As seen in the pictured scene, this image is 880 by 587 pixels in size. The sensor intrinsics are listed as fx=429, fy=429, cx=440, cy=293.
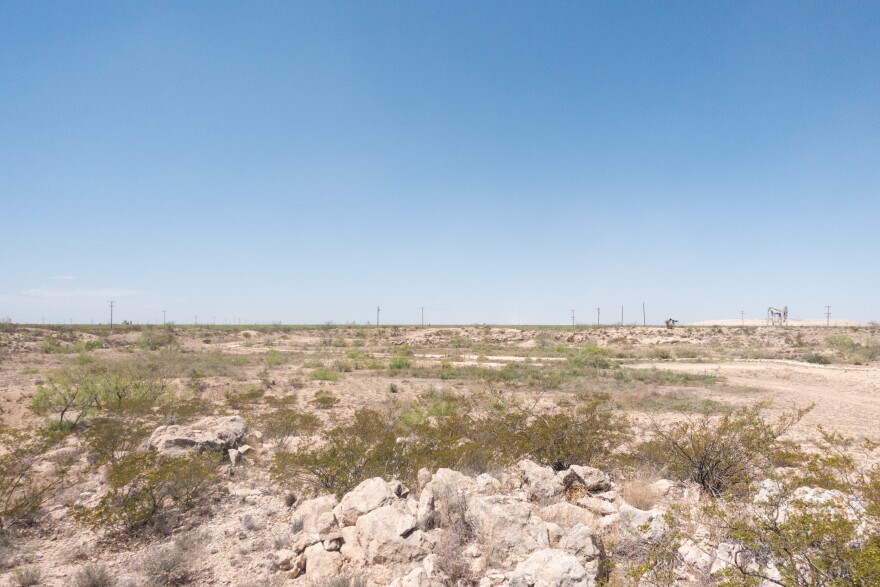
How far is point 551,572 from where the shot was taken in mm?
4309

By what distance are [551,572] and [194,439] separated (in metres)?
8.85

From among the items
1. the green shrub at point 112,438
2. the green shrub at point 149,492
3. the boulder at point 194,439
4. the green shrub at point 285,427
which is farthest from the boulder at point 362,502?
the green shrub at point 112,438

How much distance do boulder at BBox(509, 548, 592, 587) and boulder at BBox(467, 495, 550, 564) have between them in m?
0.69

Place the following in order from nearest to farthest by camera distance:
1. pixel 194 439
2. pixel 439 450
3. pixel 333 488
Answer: pixel 333 488, pixel 439 450, pixel 194 439

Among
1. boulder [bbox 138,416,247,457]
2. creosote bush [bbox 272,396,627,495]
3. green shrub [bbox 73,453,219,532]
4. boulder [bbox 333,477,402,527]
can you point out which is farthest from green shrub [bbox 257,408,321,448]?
boulder [bbox 333,477,402,527]

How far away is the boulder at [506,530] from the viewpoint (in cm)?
523

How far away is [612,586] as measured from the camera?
179 inches

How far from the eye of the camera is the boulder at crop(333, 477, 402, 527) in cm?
607

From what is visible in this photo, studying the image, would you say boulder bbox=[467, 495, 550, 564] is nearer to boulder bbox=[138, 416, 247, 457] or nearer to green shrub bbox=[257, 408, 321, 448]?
green shrub bbox=[257, 408, 321, 448]

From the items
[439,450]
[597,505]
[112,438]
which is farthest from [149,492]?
[597,505]

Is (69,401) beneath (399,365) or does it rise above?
above

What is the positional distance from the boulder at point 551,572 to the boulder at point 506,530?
27.3 inches

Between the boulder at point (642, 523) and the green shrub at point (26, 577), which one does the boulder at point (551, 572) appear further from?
the green shrub at point (26, 577)

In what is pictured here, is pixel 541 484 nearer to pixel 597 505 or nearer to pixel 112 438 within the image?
pixel 597 505
